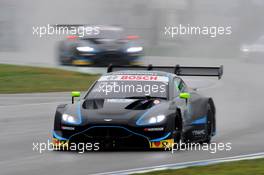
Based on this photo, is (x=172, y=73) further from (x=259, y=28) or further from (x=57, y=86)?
(x=259, y=28)

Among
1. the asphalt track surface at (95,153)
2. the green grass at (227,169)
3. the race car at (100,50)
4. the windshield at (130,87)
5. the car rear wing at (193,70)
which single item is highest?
the race car at (100,50)

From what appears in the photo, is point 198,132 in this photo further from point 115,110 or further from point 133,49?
point 133,49

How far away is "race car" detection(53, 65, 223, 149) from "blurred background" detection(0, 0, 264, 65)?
2774cm

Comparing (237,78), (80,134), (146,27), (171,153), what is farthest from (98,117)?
(146,27)

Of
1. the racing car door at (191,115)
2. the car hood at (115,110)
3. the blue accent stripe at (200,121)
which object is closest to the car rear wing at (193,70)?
the racing car door at (191,115)

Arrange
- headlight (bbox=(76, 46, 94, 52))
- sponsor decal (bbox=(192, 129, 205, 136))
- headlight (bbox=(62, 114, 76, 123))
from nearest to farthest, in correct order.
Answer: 1. headlight (bbox=(62, 114, 76, 123))
2. sponsor decal (bbox=(192, 129, 205, 136))
3. headlight (bbox=(76, 46, 94, 52))

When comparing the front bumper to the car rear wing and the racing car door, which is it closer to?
the racing car door

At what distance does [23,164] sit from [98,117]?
4.74 feet

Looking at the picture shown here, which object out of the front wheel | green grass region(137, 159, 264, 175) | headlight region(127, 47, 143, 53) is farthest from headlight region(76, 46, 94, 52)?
green grass region(137, 159, 264, 175)

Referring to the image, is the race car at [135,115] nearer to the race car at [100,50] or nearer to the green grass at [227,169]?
the green grass at [227,169]

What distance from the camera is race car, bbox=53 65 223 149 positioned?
427 inches

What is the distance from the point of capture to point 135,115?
35.8ft

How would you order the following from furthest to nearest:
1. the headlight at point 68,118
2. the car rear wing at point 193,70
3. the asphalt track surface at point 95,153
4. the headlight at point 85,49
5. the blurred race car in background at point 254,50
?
1. the blurred race car in background at point 254,50
2. the headlight at point 85,49
3. the car rear wing at point 193,70
4. the headlight at point 68,118
5. the asphalt track surface at point 95,153

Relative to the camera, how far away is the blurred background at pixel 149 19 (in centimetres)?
4147
